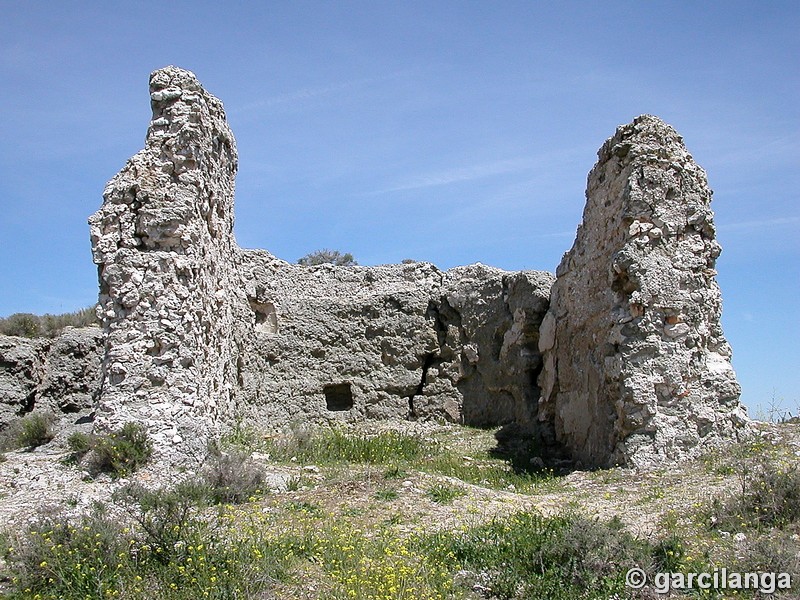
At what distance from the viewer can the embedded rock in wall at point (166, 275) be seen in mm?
9273

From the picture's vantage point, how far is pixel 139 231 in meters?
9.95

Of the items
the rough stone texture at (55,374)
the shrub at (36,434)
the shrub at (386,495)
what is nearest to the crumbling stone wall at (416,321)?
the shrub at (36,434)

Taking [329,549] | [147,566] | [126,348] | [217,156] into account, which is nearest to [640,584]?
[329,549]

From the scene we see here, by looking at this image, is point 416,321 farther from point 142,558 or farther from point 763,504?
point 142,558

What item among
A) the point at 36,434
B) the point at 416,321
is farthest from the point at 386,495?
the point at 416,321

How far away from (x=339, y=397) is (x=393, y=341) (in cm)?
138

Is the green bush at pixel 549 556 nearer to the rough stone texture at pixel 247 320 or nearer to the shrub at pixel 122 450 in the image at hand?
the shrub at pixel 122 450

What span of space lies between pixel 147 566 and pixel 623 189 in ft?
26.8

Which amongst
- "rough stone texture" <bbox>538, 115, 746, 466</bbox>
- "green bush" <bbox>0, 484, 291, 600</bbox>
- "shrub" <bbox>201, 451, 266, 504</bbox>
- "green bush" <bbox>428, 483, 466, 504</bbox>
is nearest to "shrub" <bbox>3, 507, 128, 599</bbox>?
"green bush" <bbox>0, 484, 291, 600</bbox>

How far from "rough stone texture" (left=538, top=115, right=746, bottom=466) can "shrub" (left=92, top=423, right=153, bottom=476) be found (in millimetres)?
5869

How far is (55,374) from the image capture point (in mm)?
13758

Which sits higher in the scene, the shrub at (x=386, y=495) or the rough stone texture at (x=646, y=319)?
the rough stone texture at (x=646, y=319)

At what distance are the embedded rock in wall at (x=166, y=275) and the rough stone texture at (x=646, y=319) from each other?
17.3ft

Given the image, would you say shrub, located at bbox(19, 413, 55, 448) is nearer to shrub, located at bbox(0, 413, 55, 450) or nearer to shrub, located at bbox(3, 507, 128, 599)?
shrub, located at bbox(0, 413, 55, 450)
